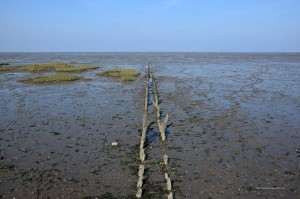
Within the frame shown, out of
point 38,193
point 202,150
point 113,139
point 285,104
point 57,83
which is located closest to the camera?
point 38,193

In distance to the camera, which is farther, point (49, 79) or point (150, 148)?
point (49, 79)

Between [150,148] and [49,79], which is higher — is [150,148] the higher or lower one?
the lower one

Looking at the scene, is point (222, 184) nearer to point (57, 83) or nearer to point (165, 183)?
point (165, 183)

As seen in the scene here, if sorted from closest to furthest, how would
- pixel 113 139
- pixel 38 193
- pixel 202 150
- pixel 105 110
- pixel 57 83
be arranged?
pixel 38 193 < pixel 202 150 < pixel 113 139 < pixel 105 110 < pixel 57 83

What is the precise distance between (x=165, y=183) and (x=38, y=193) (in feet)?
15.3

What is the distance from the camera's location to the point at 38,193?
980 centimetres

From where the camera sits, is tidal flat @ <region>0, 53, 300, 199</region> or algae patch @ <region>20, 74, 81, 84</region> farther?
algae patch @ <region>20, 74, 81, 84</region>

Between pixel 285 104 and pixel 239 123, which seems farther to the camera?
pixel 285 104

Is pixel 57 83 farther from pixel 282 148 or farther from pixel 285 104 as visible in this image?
pixel 282 148

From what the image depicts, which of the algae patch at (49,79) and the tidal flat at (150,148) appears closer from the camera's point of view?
the tidal flat at (150,148)

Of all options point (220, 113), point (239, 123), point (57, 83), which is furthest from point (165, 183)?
point (57, 83)

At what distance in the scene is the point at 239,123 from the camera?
18141mm

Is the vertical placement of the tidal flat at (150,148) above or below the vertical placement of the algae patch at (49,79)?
below

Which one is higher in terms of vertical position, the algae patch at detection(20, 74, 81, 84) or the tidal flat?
the algae patch at detection(20, 74, 81, 84)
